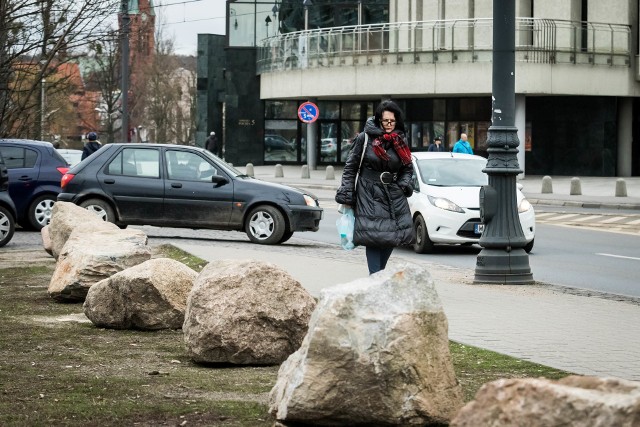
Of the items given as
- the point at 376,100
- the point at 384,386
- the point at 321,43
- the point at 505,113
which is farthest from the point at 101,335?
the point at 376,100

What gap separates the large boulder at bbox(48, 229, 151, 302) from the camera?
38.7 ft

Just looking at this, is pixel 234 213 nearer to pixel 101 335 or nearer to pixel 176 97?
pixel 101 335

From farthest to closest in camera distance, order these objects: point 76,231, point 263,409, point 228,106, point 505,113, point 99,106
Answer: point 99,106, point 228,106, point 505,113, point 76,231, point 263,409


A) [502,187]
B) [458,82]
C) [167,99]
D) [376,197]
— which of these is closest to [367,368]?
[376,197]

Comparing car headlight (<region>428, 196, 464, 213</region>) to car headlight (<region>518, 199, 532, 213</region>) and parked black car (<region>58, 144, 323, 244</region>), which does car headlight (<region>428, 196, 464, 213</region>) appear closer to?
car headlight (<region>518, 199, 532, 213</region>)

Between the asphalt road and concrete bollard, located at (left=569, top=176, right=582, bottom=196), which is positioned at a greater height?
concrete bollard, located at (left=569, top=176, right=582, bottom=196)

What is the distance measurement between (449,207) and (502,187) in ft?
16.9

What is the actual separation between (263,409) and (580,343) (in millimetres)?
3550

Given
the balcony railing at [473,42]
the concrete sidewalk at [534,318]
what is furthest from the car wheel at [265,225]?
the balcony railing at [473,42]

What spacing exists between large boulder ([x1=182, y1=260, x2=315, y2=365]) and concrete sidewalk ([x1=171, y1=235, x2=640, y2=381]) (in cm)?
153

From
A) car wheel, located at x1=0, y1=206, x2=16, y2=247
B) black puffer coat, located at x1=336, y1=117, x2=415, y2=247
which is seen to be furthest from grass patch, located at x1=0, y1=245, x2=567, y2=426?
car wheel, located at x1=0, y1=206, x2=16, y2=247

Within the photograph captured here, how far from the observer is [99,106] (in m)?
83.1

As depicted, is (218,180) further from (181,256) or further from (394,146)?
(394,146)

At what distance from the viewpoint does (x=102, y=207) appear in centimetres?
2103
